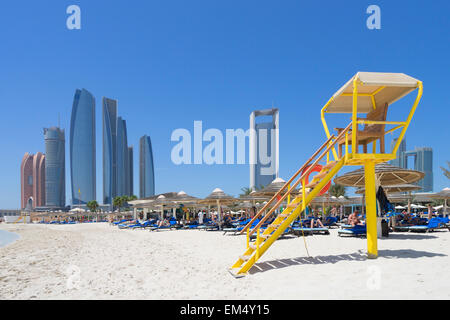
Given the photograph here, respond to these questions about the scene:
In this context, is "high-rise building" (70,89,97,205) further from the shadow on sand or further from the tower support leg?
the tower support leg

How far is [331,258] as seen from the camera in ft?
27.2

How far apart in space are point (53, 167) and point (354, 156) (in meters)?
201

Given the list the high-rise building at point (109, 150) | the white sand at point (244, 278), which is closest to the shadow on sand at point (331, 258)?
the white sand at point (244, 278)

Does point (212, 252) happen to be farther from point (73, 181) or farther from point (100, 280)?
point (73, 181)

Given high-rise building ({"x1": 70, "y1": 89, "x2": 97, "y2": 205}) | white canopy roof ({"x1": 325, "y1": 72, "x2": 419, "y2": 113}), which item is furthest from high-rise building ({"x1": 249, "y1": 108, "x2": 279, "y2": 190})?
white canopy roof ({"x1": 325, "y1": 72, "x2": 419, "y2": 113})

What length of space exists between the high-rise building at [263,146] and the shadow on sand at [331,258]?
431ft

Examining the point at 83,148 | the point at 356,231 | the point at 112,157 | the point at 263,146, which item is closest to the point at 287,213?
the point at 356,231

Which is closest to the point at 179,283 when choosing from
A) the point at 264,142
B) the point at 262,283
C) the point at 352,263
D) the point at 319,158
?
the point at 262,283

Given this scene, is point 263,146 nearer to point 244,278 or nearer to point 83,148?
point 83,148

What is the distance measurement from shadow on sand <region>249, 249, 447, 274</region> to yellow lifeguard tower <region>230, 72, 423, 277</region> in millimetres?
383

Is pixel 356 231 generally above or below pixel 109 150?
below

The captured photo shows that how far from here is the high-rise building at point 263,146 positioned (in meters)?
150
